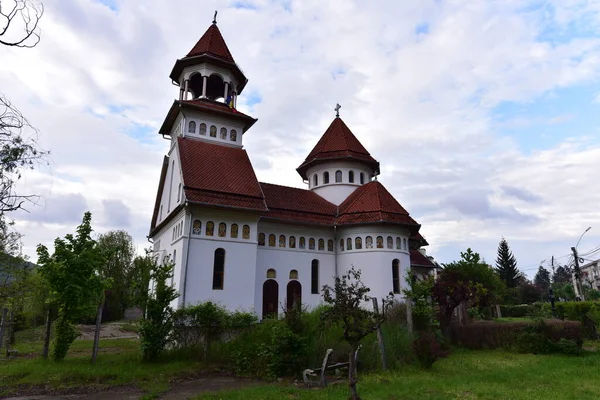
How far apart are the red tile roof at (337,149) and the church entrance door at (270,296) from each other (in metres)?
11.1

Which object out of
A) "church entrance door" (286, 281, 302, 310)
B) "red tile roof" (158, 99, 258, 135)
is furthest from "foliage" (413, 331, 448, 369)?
"red tile roof" (158, 99, 258, 135)

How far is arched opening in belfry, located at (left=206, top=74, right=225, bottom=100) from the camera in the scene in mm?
25719

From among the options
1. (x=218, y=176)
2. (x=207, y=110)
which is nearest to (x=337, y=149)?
(x=207, y=110)

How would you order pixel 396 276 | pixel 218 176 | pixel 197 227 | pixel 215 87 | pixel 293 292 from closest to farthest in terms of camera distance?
pixel 197 227
pixel 218 176
pixel 293 292
pixel 396 276
pixel 215 87

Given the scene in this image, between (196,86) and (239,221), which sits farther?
(196,86)

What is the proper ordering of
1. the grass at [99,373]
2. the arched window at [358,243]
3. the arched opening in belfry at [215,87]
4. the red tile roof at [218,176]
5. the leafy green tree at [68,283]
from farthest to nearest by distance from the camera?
the arched opening in belfry at [215,87]
the arched window at [358,243]
the red tile roof at [218,176]
the leafy green tree at [68,283]
the grass at [99,373]

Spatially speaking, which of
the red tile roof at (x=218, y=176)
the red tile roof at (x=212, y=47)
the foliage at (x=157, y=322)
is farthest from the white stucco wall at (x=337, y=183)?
the foliage at (x=157, y=322)

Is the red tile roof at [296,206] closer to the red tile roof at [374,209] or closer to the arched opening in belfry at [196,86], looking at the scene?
the red tile roof at [374,209]

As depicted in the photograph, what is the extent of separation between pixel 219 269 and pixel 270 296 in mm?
4192

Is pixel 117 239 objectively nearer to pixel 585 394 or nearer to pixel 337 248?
pixel 337 248

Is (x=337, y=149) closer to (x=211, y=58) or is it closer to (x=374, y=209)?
(x=374, y=209)

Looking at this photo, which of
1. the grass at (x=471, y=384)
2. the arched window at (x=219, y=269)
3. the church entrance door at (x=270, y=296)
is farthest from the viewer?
the church entrance door at (x=270, y=296)

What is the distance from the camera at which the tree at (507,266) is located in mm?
64562

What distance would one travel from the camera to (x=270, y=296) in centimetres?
2261
